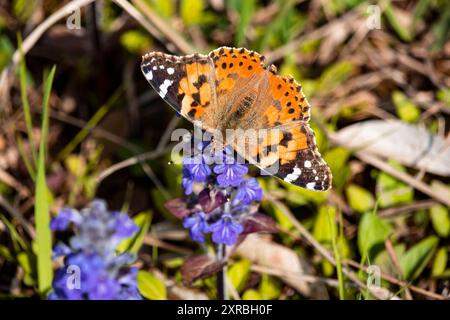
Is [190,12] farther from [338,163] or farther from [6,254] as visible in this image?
[6,254]

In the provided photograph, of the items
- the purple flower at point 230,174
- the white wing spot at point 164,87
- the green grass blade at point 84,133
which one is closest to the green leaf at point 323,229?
the purple flower at point 230,174

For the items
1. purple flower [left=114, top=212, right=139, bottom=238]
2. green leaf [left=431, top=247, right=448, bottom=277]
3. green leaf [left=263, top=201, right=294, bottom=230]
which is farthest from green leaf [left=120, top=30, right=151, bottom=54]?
green leaf [left=431, top=247, right=448, bottom=277]

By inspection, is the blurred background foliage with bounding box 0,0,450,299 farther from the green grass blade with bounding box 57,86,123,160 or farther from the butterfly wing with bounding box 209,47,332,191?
the butterfly wing with bounding box 209,47,332,191

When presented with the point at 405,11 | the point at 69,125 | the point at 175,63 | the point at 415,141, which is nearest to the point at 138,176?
the point at 69,125

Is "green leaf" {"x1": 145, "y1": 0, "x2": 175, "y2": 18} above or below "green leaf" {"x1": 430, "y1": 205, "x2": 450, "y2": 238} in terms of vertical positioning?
above

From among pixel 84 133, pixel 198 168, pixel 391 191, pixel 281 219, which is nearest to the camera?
pixel 198 168

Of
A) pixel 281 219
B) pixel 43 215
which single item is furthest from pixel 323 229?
pixel 43 215
